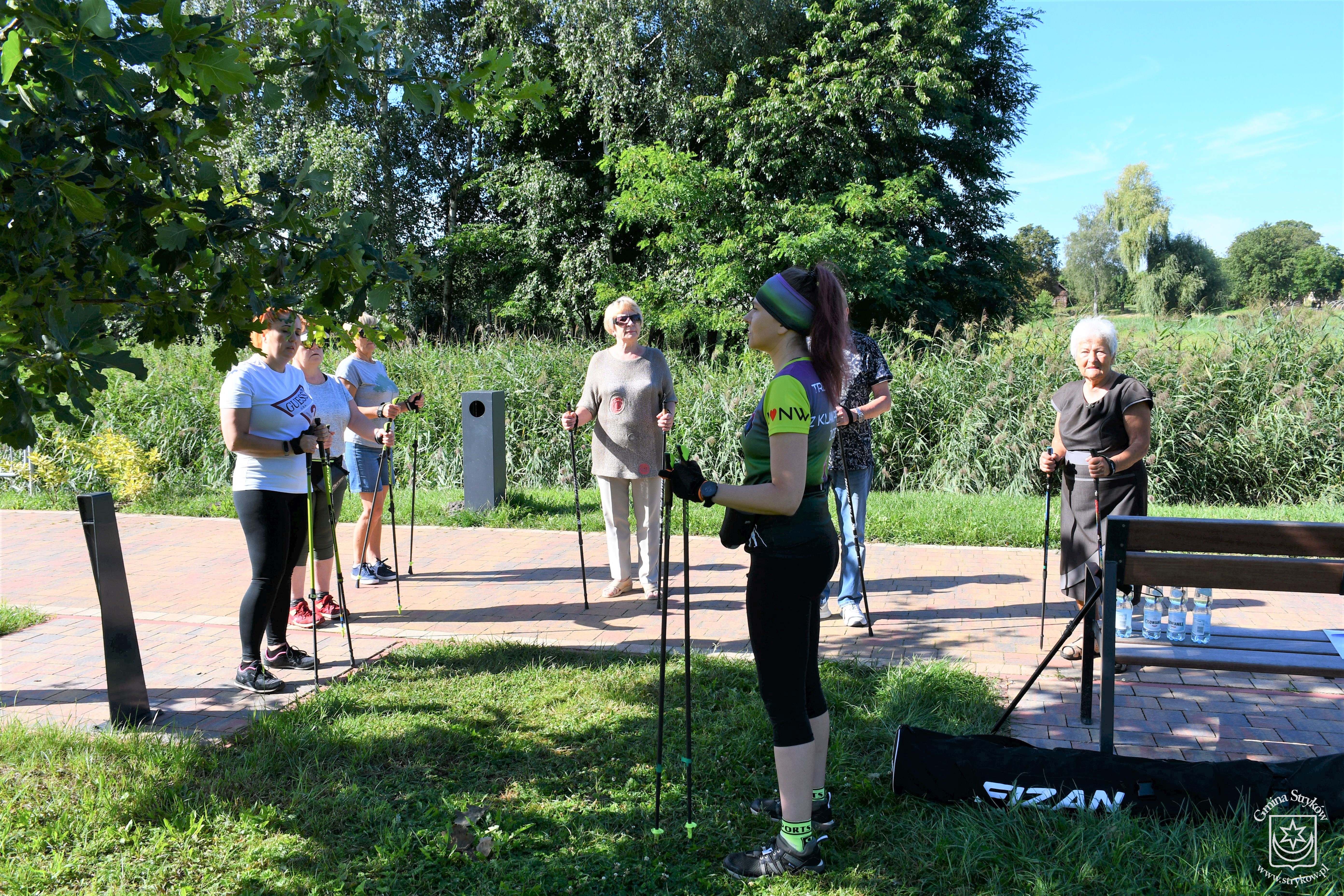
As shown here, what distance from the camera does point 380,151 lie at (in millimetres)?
27516

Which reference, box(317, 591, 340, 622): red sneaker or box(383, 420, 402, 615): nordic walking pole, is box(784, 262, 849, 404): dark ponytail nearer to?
box(383, 420, 402, 615): nordic walking pole

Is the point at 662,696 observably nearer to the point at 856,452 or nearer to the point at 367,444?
the point at 856,452

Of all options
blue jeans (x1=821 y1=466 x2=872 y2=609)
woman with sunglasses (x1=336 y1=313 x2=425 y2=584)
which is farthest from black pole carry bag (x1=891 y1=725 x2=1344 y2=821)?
woman with sunglasses (x1=336 y1=313 x2=425 y2=584)


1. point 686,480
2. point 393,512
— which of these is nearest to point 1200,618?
point 686,480

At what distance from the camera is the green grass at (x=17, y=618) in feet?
19.9

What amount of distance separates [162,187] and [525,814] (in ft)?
8.71

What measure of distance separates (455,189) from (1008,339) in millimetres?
22848

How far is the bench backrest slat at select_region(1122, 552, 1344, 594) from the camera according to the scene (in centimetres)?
364

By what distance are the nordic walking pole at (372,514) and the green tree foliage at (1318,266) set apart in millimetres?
92635

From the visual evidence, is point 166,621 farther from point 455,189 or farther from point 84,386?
point 455,189

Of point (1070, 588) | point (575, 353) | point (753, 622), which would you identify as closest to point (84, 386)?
point (753, 622)

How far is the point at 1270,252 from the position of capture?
3693 inches

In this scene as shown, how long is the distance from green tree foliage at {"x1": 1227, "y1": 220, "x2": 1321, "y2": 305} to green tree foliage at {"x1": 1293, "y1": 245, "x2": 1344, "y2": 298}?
40 centimetres

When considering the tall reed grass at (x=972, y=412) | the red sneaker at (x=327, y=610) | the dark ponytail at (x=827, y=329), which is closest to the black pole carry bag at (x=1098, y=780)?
the dark ponytail at (x=827, y=329)
